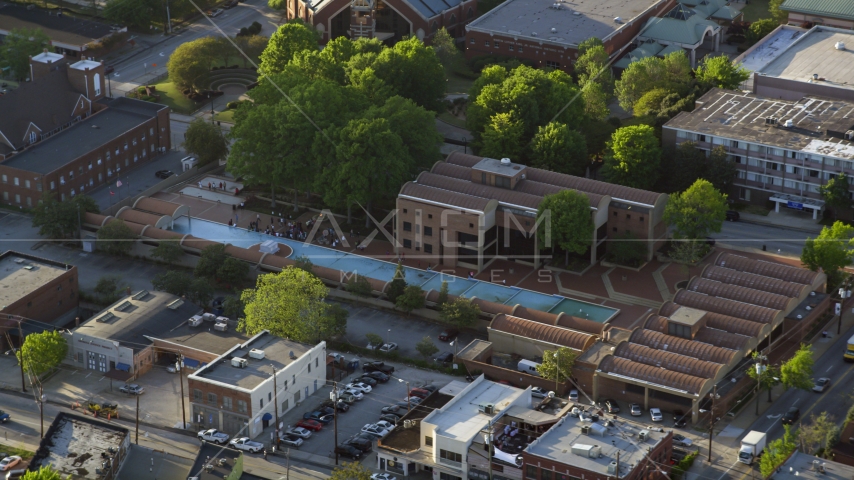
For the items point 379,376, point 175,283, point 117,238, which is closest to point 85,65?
point 117,238

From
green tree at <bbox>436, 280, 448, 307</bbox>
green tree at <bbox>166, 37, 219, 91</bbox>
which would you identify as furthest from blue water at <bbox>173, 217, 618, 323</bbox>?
green tree at <bbox>166, 37, 219, 91</bbox>

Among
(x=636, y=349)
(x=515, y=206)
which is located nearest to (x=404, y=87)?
(x=515, y=206)

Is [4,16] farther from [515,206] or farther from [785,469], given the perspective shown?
[785,469]

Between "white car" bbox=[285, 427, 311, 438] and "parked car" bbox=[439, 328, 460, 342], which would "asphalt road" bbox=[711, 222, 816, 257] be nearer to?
"parked car" bbox=[439, 328, 460, 342]

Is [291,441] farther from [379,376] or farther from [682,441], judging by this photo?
[682,441]

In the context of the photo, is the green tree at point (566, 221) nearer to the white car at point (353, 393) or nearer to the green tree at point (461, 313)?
the green tree at point (461, 313)

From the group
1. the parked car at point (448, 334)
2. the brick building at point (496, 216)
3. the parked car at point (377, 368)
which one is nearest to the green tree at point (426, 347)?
the parked car at point (377, 368)

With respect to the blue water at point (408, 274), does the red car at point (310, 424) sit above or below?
below
